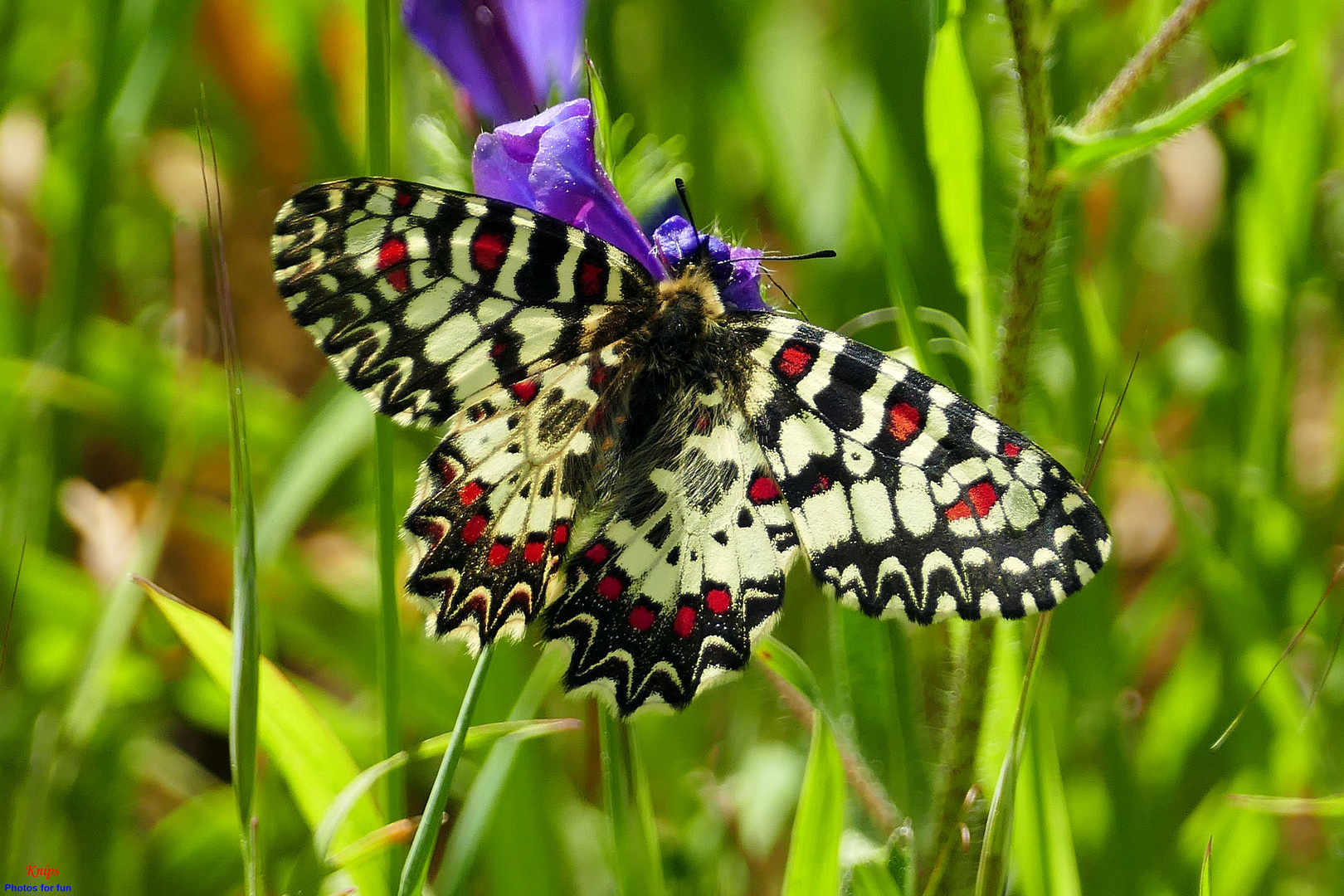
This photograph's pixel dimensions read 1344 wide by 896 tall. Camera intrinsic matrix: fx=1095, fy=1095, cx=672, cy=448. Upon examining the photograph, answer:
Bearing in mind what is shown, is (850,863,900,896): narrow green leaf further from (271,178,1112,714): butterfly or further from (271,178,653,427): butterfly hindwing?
(271,178,653,427): butterfly hindwing

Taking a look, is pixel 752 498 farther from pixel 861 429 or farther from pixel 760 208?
pixel 760 208

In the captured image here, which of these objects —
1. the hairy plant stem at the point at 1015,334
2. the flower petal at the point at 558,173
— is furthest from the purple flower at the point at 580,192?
the hairy plant stem at the point at 1015,334

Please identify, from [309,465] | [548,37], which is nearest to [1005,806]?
[548,37]

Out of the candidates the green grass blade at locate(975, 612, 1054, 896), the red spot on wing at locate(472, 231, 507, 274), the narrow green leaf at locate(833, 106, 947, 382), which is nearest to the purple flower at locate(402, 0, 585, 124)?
the red spot on wing at locate(472, 231, 507, 274)

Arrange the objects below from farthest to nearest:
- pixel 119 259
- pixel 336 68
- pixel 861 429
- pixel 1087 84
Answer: pixel 336 68
pixel 119 259
pixel 1087 84
pixel 861 429

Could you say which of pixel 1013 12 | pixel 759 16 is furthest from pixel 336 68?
pixel 1013 12

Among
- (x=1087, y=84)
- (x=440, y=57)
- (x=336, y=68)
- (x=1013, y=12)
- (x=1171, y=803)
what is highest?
(x=336, y=68)
